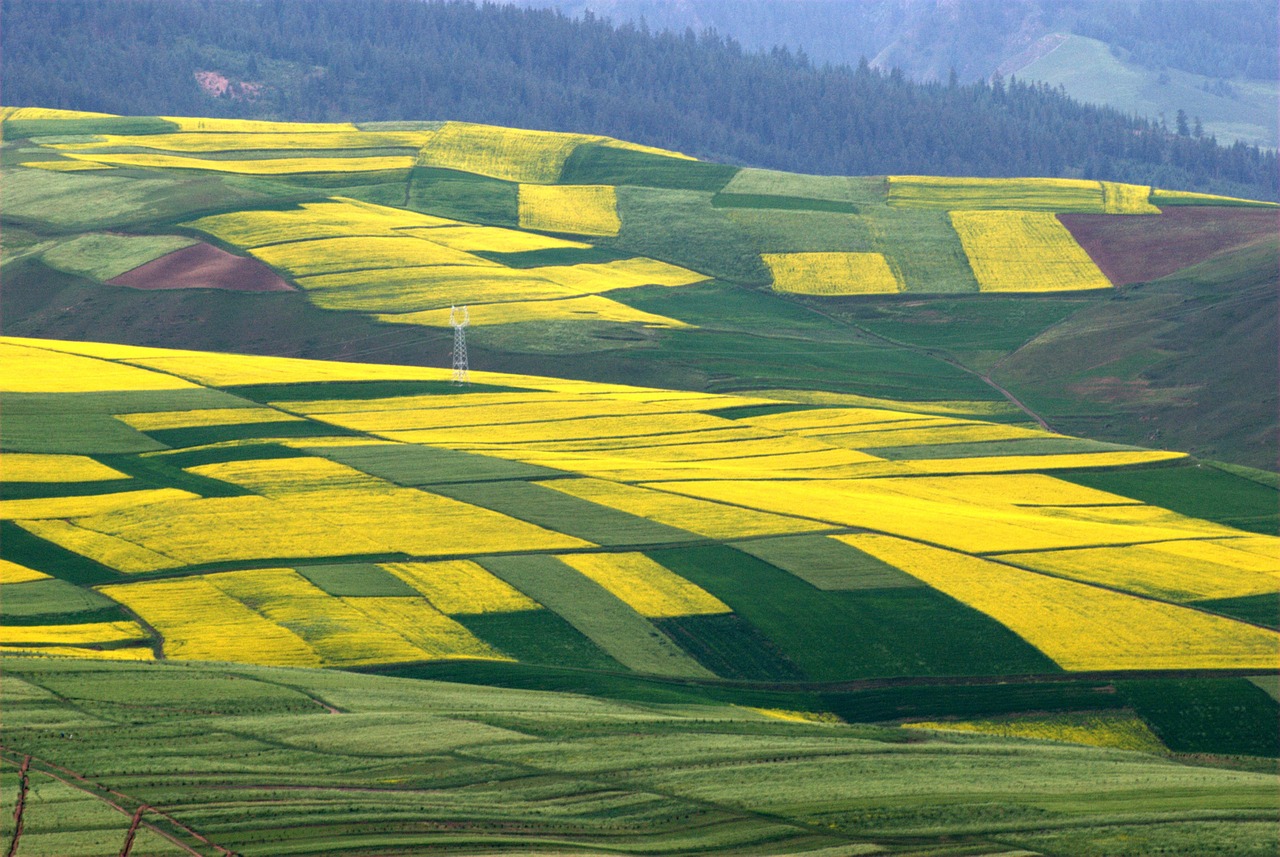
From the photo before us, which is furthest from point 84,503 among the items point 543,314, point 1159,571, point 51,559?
point 543,314

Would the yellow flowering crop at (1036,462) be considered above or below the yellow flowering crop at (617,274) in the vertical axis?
below

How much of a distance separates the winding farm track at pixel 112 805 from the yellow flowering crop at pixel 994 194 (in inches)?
4690

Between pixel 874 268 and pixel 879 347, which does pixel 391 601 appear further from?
pixel 874 268

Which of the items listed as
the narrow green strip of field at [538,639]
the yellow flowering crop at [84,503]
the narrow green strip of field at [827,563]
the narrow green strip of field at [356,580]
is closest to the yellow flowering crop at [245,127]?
the yellow flowering crop at [84,503]

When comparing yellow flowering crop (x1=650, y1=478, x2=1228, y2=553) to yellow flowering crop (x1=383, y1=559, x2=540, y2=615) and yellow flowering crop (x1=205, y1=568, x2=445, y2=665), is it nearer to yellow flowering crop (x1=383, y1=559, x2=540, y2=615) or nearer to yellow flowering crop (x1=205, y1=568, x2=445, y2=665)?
yellow flowering crop (x1=383, y1=559, x2=540, y2=615)

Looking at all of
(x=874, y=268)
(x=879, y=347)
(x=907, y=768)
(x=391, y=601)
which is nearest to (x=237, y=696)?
(x=391, y=601)

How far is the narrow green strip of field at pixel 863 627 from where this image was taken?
1841 inches

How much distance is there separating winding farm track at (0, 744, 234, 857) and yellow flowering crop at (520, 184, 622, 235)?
336ft

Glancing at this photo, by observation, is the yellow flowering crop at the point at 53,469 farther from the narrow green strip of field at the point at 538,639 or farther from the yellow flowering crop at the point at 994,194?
the yellow flowering crop at the point at 994,194

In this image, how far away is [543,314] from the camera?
10294cm

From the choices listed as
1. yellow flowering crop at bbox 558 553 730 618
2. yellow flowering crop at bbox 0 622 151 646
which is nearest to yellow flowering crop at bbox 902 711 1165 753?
yellow flowering crop at bbox 558 553 730 618

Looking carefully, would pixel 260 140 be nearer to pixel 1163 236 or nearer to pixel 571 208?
pixel 571 208

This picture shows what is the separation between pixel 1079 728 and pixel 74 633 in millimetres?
29597

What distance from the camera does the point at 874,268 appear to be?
122250 millimetres
